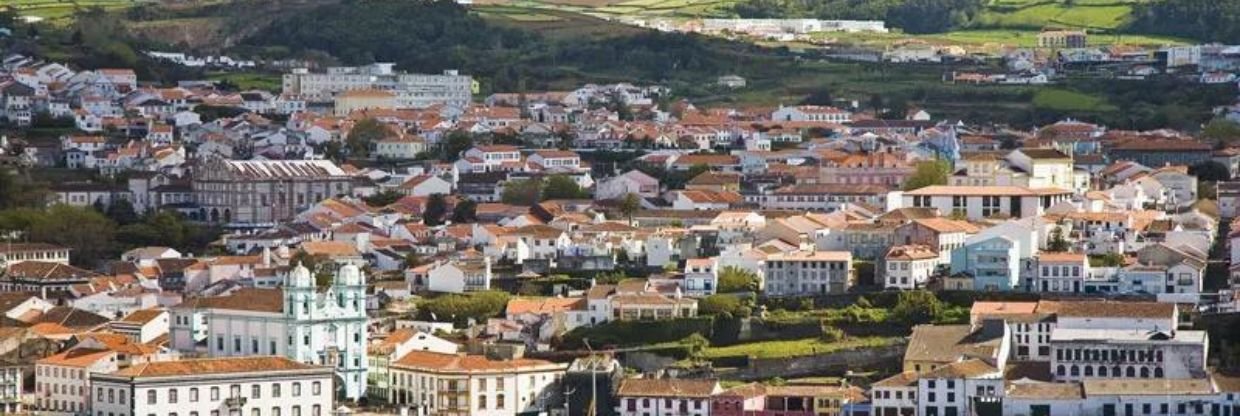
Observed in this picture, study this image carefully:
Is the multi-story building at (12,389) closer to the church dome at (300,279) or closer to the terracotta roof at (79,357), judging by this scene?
the terracotta roof at (79,357)

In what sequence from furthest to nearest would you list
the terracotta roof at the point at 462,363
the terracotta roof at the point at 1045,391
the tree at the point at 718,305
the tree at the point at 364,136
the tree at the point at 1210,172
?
1. the tree at the point at 364,136
2. the tree at the point at 1210,172
3. the tree at the point at 718,305
4. the terracotta roof at the point at 462,363
5. the terracotta roof at the point at 1045,391

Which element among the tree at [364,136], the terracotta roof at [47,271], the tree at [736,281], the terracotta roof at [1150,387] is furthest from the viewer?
the tree at [364,136]

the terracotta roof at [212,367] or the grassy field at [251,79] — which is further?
the grassy field at [251,79]

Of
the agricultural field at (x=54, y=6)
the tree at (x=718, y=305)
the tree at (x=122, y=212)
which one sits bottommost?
the tree at (x=122, y=212)

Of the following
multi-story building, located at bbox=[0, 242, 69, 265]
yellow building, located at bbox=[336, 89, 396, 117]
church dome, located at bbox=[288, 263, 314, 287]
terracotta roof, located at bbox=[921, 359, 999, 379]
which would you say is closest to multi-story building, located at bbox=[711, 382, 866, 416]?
terracotta roof, located at bbox=[921, 359, 999, 379]

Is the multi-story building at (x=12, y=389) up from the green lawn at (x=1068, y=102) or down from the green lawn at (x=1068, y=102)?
down

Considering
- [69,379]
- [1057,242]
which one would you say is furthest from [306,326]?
[1057,242]

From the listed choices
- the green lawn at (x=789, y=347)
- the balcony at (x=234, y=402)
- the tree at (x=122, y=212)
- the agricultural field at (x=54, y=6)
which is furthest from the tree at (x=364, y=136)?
the balcony at (x=234, y=402)

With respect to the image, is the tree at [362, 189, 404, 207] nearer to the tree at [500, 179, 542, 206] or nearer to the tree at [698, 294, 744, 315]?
the tree at [500, 179, 542, 206]
